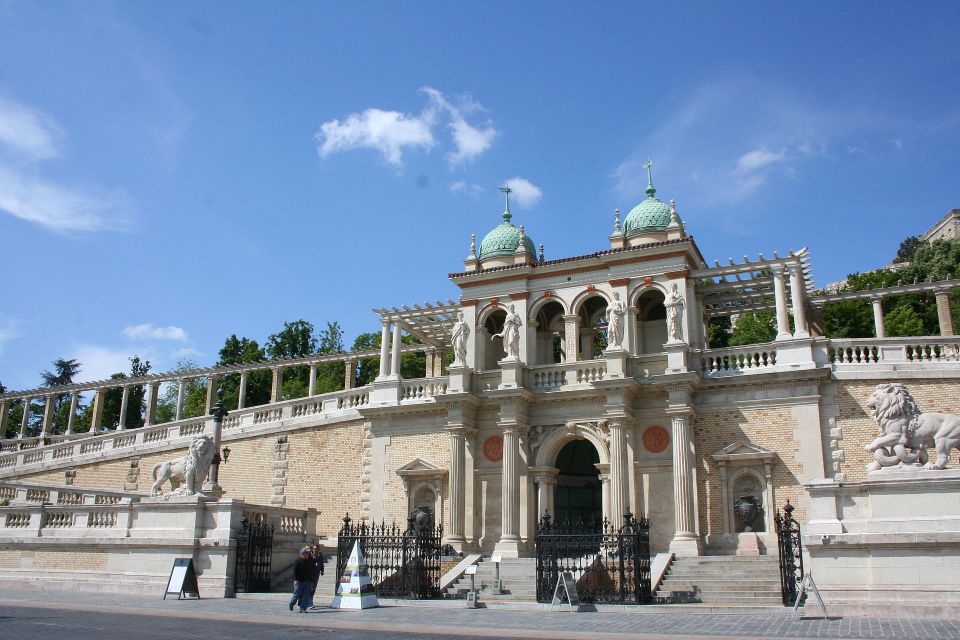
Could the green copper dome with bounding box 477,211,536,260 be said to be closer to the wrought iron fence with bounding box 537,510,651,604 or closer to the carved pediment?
the carved pediment

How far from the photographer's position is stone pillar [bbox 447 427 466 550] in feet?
86.7

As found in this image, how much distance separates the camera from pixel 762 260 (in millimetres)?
26047

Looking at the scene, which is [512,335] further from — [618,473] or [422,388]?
[618,473]

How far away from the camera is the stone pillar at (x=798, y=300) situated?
24734 millimetres

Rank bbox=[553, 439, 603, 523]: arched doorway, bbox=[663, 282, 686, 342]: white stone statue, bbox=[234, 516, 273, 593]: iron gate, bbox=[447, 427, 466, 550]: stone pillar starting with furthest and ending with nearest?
bbox=[553, 439, 603, 523]: arched doorway < bbox=[447, 427, 466, 550]: stone pillar < bbox=[663, 282, 686, 342]: white stone statue < bbox=[234, 516, 273, 593]: iron gate

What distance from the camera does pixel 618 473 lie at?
24.9m

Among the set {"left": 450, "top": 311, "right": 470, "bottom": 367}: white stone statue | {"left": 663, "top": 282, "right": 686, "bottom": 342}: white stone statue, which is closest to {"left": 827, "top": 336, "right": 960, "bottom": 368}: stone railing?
{"left": 663, "top": 282, "right": 686, "bottom": 342}: white stone statue

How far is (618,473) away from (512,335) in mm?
5950

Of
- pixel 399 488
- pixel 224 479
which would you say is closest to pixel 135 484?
pixel 224 479

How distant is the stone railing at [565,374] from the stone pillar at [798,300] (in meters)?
5.83

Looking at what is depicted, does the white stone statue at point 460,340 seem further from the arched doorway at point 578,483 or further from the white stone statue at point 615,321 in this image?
the white stone statue at point 615,321

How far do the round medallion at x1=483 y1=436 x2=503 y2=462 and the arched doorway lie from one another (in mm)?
2318

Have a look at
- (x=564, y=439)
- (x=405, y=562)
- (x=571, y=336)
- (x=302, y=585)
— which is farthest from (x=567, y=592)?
(x=571, y=336)

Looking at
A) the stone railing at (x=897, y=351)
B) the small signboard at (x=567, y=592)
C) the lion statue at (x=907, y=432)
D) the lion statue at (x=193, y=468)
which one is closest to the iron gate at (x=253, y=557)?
the lion statue at (x=193, y=468)
